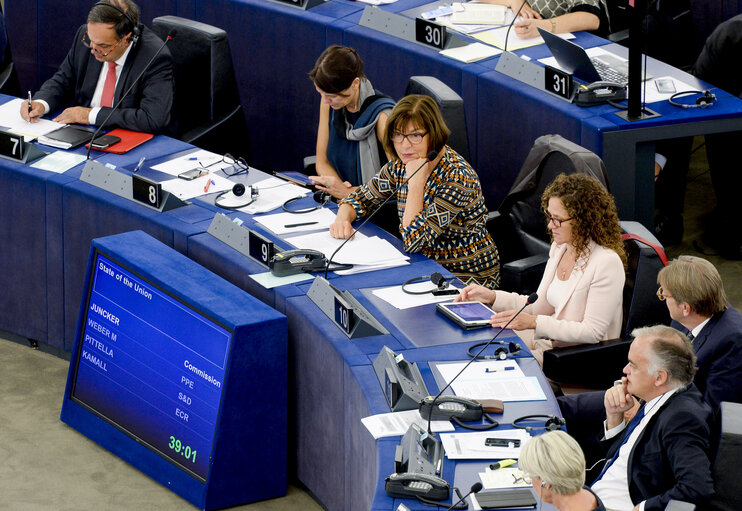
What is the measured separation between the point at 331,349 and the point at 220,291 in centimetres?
55

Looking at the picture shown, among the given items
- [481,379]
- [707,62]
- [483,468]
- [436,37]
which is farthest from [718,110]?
[483,468]

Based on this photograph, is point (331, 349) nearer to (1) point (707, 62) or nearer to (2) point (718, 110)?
(2) point (718, 110)

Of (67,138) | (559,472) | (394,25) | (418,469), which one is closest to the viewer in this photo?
(559,472)

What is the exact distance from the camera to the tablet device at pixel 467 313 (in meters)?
3.72

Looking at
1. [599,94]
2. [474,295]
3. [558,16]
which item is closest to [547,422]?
[474,295]

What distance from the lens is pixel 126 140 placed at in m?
5.23

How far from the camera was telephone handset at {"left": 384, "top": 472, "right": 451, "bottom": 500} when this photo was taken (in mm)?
2844

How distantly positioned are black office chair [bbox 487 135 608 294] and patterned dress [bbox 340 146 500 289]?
108 millimetres

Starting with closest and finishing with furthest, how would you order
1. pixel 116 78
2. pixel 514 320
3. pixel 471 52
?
1. pixel 514 320
2. pixel 116 78
3. pixel 471 52

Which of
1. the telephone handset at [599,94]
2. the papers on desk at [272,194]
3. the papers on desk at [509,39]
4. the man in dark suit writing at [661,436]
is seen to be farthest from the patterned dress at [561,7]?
the man in dark suit writing at [661,436]

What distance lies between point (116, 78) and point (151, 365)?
6.09ft

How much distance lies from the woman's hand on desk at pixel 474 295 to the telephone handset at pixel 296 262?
524 mm

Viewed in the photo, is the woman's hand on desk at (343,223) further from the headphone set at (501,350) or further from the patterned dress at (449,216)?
the headphone set at (501,350)

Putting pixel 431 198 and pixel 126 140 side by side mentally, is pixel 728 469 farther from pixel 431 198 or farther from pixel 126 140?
pixel 126 140
